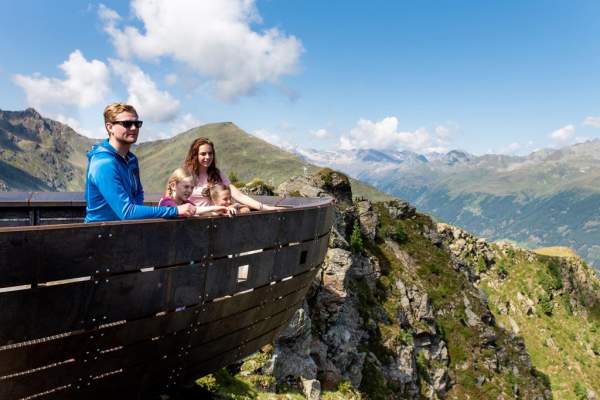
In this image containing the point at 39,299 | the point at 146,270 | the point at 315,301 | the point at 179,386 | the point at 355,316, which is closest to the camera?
the point at 39,299

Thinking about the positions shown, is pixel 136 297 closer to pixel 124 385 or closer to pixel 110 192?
pixel 110 192

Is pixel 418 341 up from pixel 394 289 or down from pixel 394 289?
down

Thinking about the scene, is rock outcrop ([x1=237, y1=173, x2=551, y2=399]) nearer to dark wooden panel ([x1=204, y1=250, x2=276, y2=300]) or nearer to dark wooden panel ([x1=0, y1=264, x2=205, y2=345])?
dark wooden panel ([x1=204, y1=250, x2=276, y2=300])

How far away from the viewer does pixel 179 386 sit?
22.8 ft

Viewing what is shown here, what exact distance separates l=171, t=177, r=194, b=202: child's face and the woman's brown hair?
293 millimetres

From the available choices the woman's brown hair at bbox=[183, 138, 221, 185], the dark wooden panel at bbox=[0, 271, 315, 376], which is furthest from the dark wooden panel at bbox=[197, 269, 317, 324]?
the woman's brown hair at bbox=[183, 138, 221, 185]

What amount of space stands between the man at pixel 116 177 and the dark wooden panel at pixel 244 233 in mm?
535

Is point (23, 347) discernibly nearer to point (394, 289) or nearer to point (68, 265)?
point (68, 265)

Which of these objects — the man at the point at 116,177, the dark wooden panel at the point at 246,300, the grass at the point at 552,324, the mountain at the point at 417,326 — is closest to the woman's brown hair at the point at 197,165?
the man at the point at 116,177

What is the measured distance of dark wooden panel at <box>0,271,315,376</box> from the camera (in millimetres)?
4422

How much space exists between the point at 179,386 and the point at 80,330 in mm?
2809

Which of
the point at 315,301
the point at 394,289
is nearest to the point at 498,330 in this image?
the point at 394,289

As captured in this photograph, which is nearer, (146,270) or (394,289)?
(146,270)

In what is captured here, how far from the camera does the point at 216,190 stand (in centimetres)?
698
